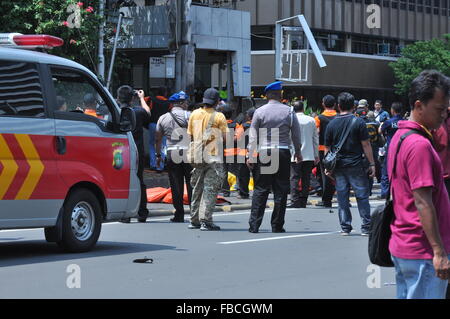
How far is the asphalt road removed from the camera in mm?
8383

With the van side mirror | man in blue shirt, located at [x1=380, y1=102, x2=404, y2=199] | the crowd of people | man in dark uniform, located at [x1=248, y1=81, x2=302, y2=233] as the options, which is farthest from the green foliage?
the van side mirror

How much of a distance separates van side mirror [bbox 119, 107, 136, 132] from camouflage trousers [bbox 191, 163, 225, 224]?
7.42 ft

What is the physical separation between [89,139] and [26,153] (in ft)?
3.58

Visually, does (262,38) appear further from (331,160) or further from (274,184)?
(331,160)

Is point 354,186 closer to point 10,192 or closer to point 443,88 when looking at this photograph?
point 10,192

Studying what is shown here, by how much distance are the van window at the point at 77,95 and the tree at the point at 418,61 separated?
43.3 metres

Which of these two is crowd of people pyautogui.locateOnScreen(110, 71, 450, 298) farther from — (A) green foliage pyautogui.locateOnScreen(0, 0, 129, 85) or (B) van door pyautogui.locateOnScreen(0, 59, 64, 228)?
(B) van door pyautogui.locateOnScreen(0, 59, 64, 228)

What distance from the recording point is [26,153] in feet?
33.2

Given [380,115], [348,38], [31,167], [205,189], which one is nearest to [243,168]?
[205,189]

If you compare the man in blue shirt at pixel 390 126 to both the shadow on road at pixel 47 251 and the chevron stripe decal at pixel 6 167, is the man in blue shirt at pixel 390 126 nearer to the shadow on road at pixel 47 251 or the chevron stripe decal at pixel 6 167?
the shadow on road at pixel 47 251

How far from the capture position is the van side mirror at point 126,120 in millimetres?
11672

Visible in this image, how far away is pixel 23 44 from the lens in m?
10.9

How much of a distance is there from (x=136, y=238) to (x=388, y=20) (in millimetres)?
48213

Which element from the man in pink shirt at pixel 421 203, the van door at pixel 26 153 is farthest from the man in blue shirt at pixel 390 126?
the man in pink shirt at pixel 421 203
